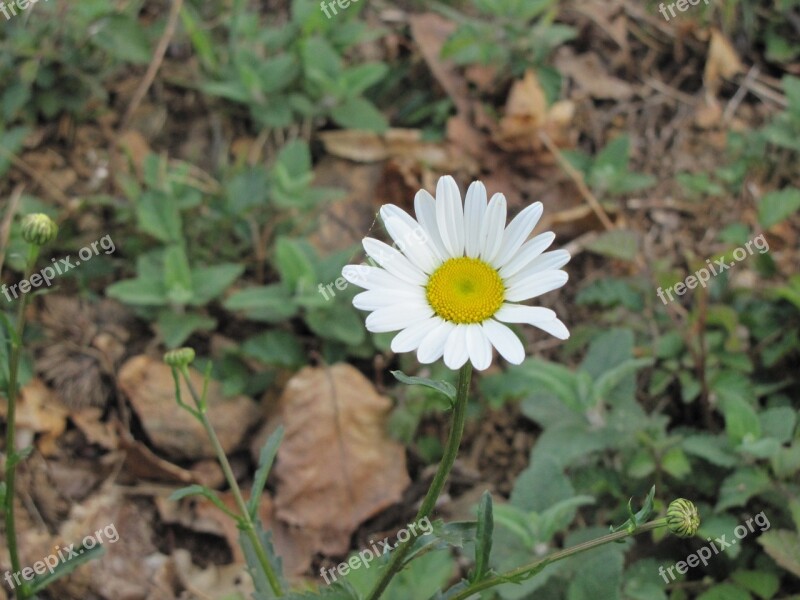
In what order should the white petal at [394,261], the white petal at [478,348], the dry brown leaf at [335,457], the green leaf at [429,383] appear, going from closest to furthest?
the green leaf at [429,383]
the white petal at [478,348]
the white petal at [394,261]
the dry brown leaf at [335,457]

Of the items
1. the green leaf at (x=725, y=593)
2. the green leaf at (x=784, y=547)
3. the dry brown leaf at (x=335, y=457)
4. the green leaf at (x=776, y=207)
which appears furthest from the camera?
the green leaf at (x=776, y=207)

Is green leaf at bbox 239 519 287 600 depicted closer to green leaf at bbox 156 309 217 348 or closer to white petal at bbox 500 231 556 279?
white petal at bbox 500 231 556 279

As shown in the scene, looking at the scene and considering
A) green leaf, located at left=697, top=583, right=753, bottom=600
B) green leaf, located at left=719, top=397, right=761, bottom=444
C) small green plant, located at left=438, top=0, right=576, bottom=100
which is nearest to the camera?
green leaf, located at left=697, top=583, right=753, bottom=600

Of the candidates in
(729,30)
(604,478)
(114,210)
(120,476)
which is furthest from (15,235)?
(729,30)

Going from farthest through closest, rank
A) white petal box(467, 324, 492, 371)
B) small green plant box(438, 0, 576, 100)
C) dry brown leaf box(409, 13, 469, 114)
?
dry brown leaf box(409, 13, 469, 114) → small green plant box(438, 0, 576, 100) → white petal box(467, 324, 492, 371)

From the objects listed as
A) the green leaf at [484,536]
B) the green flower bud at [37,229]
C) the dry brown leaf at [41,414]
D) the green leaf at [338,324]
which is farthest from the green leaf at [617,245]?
the dry brown leaf at [41,414]

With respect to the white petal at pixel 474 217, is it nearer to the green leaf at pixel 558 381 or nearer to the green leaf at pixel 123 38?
the green leaf at pixel 558 381

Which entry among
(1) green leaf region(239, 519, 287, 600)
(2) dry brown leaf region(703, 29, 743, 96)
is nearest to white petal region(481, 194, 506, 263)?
(1) green leaf region(239, 519, 287, 600)
